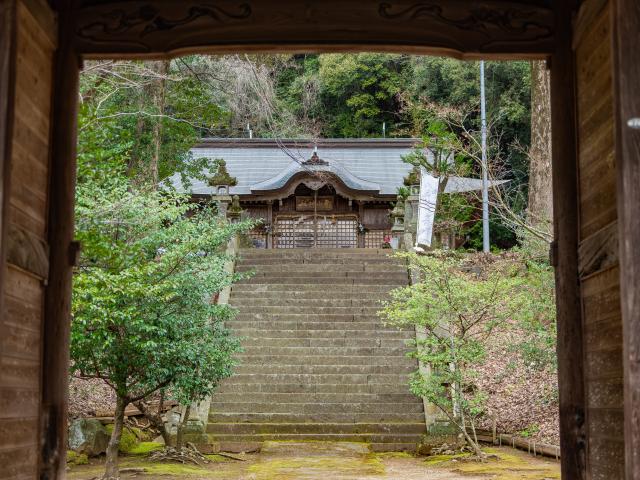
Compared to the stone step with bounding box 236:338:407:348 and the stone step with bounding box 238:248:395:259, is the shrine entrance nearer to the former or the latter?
the stone step with bounding box 238:248:395:259

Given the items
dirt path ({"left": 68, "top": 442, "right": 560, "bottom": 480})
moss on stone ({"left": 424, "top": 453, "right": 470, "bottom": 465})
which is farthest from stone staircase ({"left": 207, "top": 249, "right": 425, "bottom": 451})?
moss on stone ({"left": 424, "top": 453, "right": 470, "bottom": 465})

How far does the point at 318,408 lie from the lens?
509 inches

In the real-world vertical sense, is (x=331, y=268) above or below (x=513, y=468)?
above

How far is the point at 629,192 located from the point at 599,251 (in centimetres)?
107

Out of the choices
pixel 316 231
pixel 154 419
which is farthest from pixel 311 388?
pixel 316 231

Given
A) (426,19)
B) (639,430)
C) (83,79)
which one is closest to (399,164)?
(83,79)

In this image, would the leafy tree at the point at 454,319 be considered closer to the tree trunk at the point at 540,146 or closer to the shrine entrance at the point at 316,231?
the tree trunk at the point at 540,146

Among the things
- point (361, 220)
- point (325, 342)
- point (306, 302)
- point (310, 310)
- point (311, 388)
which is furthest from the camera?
point (361, 220)

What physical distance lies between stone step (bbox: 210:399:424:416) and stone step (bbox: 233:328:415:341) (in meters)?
1.85

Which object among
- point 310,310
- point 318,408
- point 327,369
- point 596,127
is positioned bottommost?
point 318,408

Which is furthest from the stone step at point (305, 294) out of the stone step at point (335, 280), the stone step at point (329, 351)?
the stone step at point (329, 351)

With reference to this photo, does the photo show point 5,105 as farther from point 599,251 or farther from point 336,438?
point 336,438

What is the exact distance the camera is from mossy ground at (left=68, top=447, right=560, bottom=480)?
31.3 ft

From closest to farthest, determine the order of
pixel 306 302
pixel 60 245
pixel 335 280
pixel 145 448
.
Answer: pixel 60 245 → pixel 145 448 → pixel 306 302 → pixel 335 280
